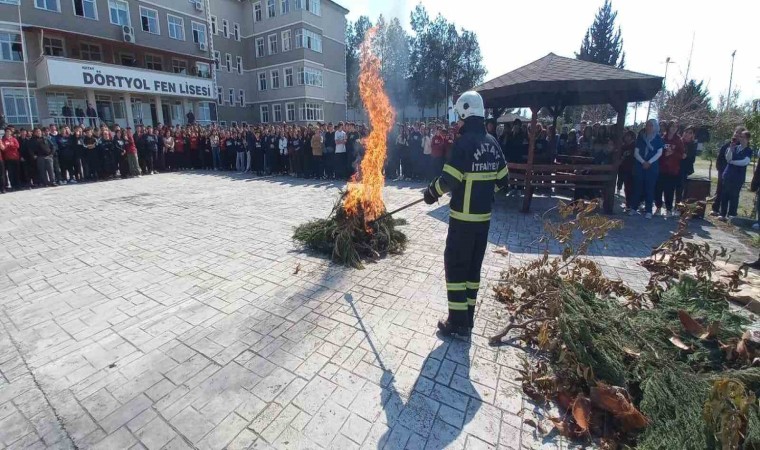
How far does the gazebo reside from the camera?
829cm

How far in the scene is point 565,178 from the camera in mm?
9336

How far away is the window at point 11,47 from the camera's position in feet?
73.7

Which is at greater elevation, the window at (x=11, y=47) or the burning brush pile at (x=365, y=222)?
the window at (x=11, y=47)

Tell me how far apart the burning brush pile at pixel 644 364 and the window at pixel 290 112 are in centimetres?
3767

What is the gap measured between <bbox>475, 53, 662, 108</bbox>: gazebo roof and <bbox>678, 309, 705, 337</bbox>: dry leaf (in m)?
6.49

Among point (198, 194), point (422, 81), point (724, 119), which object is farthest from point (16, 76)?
point (724, 119)


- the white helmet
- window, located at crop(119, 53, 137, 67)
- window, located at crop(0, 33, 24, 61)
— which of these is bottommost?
the white helmet

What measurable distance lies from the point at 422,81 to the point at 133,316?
50.5 m

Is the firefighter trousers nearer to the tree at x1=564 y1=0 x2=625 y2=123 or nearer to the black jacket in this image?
the black jacket

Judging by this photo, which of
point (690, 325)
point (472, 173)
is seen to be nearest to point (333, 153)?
→ point (472, 173)

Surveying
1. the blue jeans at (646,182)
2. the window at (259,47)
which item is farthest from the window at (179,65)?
the blue jeans at (646,182)

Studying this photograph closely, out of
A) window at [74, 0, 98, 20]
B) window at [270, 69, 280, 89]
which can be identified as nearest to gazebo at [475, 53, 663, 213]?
window at [74, 0, 98, 20]

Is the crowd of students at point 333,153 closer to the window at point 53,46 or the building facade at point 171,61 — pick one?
the building facade at point 171,61

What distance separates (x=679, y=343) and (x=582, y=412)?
1244 mm
